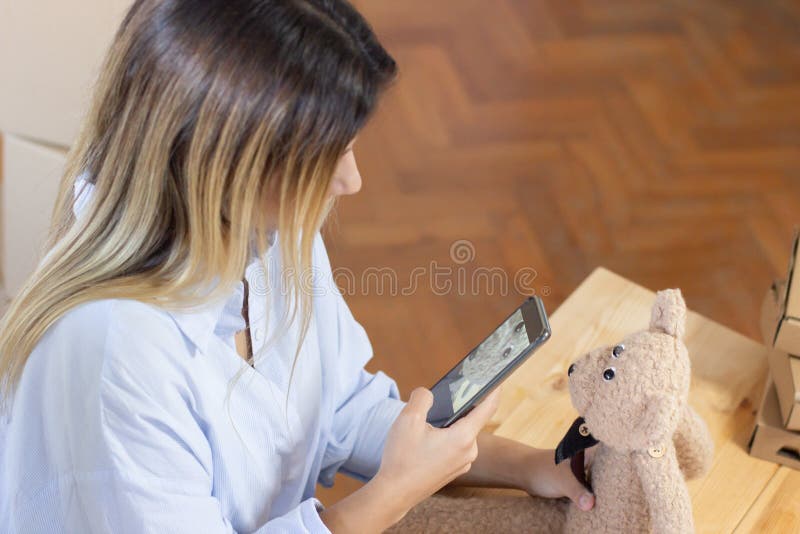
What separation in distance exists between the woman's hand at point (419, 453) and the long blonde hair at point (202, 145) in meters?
0.20

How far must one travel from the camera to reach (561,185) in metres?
2.12

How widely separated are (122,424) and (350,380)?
35 cm

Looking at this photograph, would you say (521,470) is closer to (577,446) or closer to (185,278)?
(577,446)

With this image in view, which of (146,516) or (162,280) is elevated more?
(162,280)

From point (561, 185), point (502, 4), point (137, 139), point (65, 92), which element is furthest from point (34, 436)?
point (502, 4)

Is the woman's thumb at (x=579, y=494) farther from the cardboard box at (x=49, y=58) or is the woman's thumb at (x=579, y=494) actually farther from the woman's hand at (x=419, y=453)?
the cardboard box at (x=49, y=58)

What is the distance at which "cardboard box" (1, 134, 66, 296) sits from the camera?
161cm

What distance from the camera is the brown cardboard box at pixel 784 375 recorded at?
0.99m

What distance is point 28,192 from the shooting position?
1651 mm

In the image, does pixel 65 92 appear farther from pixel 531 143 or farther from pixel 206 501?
pixel 531 143

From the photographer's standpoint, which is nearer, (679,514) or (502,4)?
(679,514)

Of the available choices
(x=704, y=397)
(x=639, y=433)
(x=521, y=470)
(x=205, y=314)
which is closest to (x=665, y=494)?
(x=639, y=433)

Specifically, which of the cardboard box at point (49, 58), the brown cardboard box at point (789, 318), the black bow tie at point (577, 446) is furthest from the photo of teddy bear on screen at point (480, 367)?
the cardboard box at point (49, 58)

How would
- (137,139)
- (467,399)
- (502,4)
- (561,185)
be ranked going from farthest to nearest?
(502,4)
(561,185)
(467,399)
(137,139)
